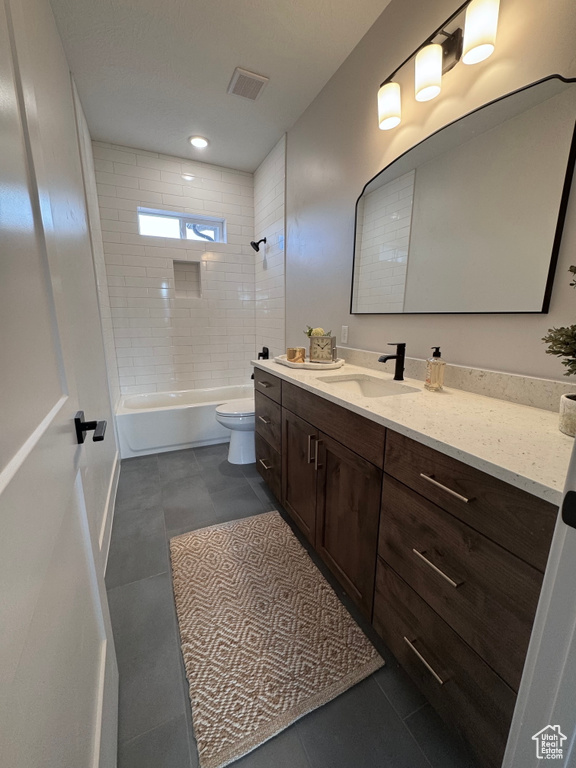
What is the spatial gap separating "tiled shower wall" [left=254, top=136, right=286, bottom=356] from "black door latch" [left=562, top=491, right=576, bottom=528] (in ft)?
8.05

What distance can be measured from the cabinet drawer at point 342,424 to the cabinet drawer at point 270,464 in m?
0.44

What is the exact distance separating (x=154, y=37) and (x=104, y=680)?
9.11ft

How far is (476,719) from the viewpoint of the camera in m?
0.70

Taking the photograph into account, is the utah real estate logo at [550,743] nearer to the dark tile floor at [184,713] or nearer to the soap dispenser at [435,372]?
the dark tile floor at [184,713]

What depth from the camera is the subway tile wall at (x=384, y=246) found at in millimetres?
1466

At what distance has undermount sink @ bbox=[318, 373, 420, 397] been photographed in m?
1.40

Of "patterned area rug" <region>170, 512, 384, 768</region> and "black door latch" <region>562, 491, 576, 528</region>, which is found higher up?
"black door latch" <region>562, 491, 576, 528</region>

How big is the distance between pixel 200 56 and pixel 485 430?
95.7 inches

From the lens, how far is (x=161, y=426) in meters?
2.63

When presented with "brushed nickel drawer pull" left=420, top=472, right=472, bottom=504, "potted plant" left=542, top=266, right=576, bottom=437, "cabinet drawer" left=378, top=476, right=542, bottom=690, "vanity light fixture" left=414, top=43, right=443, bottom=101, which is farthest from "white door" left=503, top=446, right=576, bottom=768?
"vanity light fixture" left=414, top=43, right=443, bottom=101

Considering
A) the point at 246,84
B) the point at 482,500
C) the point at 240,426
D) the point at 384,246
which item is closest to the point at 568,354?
the point at 482,500

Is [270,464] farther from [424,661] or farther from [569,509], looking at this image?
[569,509]

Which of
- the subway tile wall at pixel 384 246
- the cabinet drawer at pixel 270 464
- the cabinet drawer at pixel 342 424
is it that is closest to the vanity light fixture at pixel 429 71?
the subway tile wall at pixel 384 246

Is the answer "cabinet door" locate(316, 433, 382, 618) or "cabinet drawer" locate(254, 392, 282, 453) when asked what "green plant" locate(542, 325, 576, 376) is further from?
"cabinet drawer" locate(254, 392, 282, 453)
